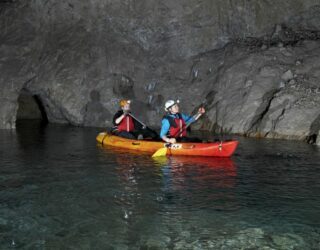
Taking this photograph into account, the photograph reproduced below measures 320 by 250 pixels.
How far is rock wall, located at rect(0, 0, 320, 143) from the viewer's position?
21.0 m

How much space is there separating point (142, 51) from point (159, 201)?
1642cm

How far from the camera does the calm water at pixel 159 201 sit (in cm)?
622

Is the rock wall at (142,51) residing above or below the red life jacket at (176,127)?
above

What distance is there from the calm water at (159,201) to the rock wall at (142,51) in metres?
8.05

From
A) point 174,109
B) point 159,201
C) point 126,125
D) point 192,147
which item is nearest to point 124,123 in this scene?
point 126,125

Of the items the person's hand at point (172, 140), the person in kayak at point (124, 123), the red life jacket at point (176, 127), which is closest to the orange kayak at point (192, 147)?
the person's hand at point (172, 140)

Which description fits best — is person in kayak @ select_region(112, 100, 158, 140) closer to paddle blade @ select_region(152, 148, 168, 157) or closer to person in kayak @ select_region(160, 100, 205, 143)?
person in kayak @ select_region(160, 100, 205, 143)

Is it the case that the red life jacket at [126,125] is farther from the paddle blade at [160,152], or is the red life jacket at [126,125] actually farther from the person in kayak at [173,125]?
the paddle blade at [160,152]

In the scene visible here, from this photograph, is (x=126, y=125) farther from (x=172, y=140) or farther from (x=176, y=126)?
(x=172, y=140)

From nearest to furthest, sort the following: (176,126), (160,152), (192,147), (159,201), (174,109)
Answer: (159,201), (192,147), (160,152), (174,109), (176,126)

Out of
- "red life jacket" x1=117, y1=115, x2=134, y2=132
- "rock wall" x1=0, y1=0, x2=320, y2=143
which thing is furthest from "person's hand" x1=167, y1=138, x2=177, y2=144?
"rock wall" x1=0, y1=0, x2=320, y2=143

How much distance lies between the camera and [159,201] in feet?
26.6

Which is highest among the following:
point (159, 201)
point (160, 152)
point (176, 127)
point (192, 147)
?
point (176, 127)

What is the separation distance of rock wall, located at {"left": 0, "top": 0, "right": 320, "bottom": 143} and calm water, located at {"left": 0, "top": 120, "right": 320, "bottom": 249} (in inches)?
317
